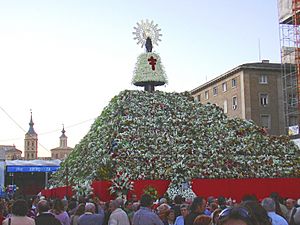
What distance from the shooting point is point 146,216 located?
29.3 ft

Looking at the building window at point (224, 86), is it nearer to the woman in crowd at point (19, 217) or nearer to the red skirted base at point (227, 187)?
the red skirted base at point (227, 187)

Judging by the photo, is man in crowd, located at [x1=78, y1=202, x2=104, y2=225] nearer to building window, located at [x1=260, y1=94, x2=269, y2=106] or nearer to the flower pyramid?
the flower pyramid

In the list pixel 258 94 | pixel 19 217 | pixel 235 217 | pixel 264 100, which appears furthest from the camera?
pixel 264 100

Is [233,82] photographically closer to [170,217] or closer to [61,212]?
[61,212]

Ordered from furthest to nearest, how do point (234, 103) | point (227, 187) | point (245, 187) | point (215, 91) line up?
point (215, 91), point (234, 103), point (245, 187), point (227, 187)

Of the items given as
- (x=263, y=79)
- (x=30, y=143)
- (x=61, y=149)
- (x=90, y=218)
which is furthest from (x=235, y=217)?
(x=61, y=149)

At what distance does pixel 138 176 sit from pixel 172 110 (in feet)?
18.0

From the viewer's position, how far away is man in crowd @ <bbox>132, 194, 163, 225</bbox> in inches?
350

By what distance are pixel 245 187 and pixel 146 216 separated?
1485 cm

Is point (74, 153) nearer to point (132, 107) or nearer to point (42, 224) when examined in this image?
point (132, 107)

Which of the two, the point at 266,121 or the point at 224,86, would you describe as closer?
the point at 266,121

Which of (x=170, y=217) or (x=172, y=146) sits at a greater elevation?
(x=172, y=146)

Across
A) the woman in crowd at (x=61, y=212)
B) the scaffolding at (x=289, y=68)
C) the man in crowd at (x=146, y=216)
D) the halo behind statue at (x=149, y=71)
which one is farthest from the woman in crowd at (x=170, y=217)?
the scaffolding at (x=289, y=68)

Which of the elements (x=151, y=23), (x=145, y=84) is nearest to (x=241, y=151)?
(x=145, y=84)
